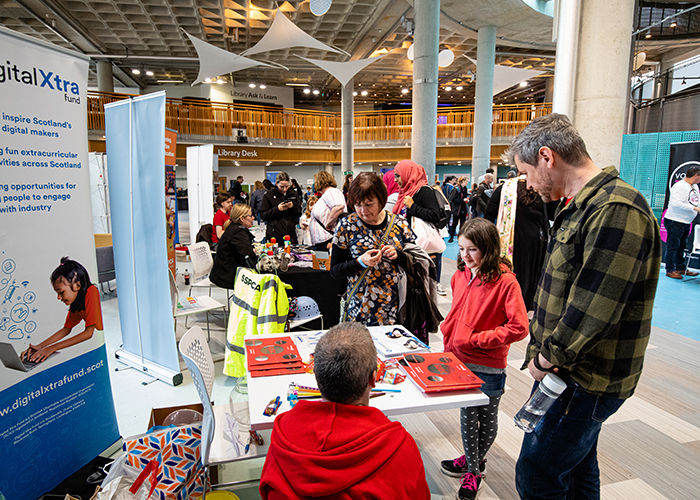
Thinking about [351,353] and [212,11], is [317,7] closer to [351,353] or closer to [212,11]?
[212,11]

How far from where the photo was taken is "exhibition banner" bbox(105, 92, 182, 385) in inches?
129

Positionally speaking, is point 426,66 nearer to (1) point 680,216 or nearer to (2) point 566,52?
(1) point 680,216

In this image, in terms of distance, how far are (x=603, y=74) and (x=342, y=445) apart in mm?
3062

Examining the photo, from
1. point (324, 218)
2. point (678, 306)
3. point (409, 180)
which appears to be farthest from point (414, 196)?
point (678, 306)

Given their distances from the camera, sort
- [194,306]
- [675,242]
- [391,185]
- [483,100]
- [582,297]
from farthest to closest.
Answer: [483,100], [675,242], [391,185], [194,306], [582,297]

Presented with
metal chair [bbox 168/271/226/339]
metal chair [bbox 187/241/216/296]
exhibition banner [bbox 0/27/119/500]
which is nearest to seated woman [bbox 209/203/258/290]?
metal chair [bbox 168/271/226/339]

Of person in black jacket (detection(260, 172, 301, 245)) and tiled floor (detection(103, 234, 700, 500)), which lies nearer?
tiled floor (detection(103, 234, 700, 500))

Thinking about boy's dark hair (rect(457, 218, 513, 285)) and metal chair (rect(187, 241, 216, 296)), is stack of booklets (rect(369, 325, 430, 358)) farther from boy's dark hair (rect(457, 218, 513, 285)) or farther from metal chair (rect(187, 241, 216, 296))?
A: metal chair (rect(187, 241, 216, 296))

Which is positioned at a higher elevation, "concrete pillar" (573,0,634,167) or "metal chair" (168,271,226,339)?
"concrete pillar" (573,0,634,167)

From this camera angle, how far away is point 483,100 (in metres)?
11.5

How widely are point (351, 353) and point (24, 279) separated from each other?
181 centimetres

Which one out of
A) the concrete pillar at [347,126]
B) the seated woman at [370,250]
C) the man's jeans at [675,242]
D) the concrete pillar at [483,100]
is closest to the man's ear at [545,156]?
the seated woman at [370,250]

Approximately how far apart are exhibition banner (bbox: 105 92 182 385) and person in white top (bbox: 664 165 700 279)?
291 inches

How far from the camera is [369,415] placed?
1.11 meters
